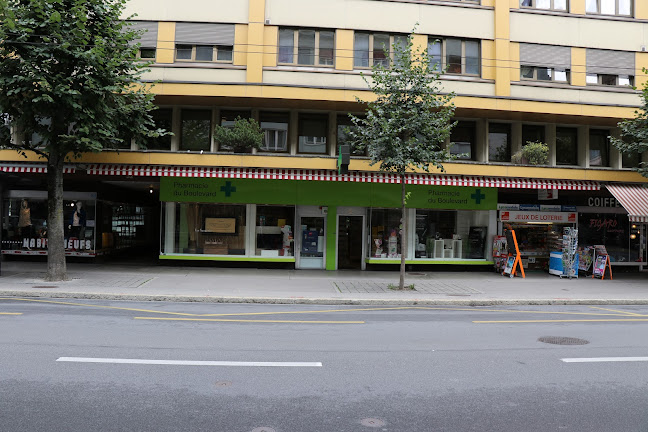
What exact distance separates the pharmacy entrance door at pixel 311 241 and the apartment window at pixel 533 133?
8349 millimetres

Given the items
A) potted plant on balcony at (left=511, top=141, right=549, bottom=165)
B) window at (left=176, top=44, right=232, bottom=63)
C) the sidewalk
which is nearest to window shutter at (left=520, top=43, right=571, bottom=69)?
potted plant on balcony at (left=511, top=141, right=549, bottom=165)

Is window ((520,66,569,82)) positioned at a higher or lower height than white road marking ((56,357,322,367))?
higher

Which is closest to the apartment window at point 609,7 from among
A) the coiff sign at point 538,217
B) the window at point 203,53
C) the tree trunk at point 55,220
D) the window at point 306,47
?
the coiff sign at point 538,217

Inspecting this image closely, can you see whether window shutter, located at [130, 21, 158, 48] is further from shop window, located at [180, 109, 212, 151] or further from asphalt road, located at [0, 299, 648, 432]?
asphalt road, located at [0, 299, 648, 432]

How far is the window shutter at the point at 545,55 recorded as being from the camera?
56.1 feet

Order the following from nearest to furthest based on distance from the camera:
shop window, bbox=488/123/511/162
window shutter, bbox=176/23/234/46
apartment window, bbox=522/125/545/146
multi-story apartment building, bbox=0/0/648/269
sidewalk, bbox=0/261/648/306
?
1. sidewalk, bbox=0/261/648/306
2. multi-story apartment building, bbox=0/0/648/269
3. window shutter, bbox=176/23/234/46
4. shop window, bbox=488/123/511/162
5. apartment window, bbox=522/125/545/146

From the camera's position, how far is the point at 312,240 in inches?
687

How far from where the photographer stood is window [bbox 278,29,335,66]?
1625 cm

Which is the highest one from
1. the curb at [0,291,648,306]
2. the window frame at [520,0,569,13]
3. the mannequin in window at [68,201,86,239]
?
the window frame at [520,0,569,13]

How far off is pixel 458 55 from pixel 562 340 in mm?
12284

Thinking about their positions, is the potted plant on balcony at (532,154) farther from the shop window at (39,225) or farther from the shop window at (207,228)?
the shop window at (39,225)

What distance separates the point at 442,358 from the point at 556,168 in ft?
41.9

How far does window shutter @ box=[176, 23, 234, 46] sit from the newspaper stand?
11915 millimetres

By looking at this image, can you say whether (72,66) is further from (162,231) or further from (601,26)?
(601,26)
